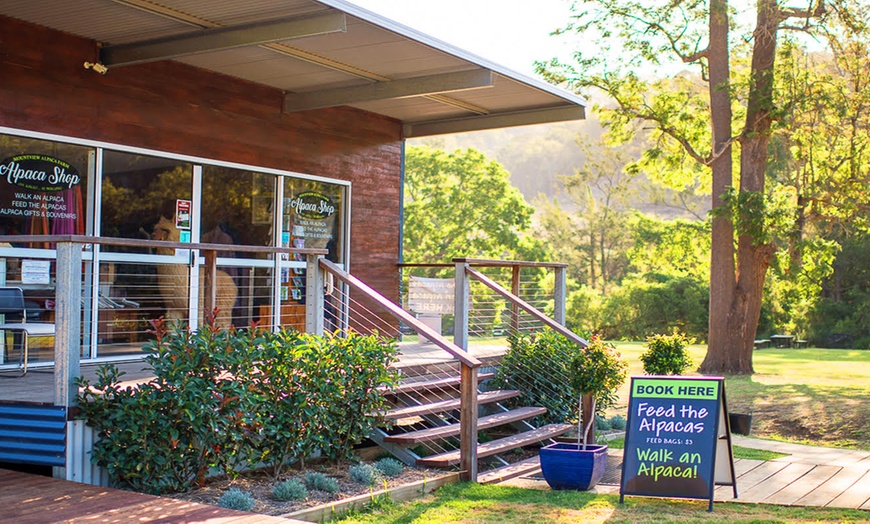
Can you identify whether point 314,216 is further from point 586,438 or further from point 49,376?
point 586,438

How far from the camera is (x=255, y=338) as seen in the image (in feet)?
21.8

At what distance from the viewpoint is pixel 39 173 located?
8.12 metres

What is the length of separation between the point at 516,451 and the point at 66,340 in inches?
190

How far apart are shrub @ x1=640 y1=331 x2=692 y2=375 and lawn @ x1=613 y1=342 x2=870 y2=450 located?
2267 millimetres

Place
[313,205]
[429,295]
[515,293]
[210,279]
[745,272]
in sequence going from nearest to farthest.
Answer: [210,279] → [515,293] → [313,205] → [429,295] → [745,272]

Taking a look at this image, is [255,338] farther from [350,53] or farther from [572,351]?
[572,351]

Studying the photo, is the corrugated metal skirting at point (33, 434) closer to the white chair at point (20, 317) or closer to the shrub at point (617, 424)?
the white chair at point (20, 317)

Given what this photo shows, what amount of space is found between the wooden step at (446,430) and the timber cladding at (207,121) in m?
3.44

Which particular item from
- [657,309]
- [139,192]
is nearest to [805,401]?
[139,192]

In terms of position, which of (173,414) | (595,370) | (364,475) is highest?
(595,370)

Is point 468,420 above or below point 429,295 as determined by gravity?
below

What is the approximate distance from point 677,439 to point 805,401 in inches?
306

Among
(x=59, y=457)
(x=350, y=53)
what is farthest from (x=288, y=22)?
(x=59, y=457)

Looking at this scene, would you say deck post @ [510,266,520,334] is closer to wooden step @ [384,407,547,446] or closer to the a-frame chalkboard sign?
wooden step @ [384,407,547,446]
